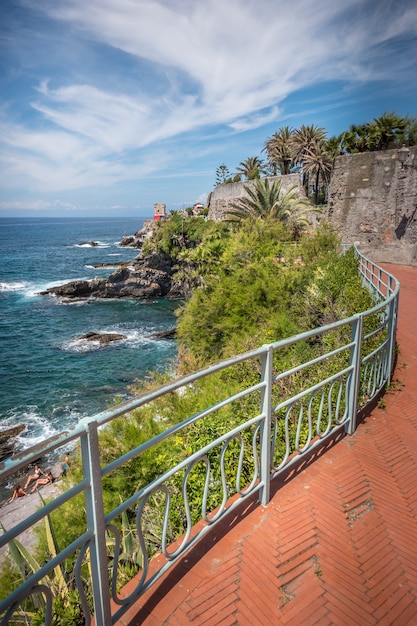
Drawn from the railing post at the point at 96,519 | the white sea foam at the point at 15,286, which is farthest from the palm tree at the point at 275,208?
the white sea foam at the point at 15,286

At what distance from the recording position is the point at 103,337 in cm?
2600

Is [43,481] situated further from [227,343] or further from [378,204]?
[378,204]

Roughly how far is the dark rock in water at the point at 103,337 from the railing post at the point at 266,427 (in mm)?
23111

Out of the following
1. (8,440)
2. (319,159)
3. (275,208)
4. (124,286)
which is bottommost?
(8,440)

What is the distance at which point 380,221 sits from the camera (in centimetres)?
1981

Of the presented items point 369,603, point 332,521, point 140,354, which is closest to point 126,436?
point 332,521

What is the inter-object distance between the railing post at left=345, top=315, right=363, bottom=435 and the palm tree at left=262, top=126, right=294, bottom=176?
40.1 metres

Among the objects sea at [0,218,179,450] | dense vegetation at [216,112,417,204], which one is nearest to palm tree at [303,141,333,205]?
dense vegetation at [216,112,417,204]

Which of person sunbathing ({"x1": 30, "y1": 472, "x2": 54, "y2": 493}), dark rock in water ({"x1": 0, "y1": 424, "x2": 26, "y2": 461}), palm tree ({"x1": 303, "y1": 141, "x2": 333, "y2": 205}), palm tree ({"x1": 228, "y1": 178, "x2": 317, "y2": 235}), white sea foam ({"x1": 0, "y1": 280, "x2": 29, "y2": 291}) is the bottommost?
dark rock in water ({"x1": 0, "y1": 424, "x2": 26, "y2": 461})

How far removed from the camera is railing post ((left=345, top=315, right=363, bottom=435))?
3.86 meters

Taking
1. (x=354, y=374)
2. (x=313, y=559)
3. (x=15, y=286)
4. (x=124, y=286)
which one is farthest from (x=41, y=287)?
(x=313, y=559)

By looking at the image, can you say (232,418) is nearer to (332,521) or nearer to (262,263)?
(332,521)

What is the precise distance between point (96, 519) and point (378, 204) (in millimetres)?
21272

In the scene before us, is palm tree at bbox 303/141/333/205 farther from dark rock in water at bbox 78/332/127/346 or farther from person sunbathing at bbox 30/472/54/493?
person sunbathing at bbox 30/472/54/493
